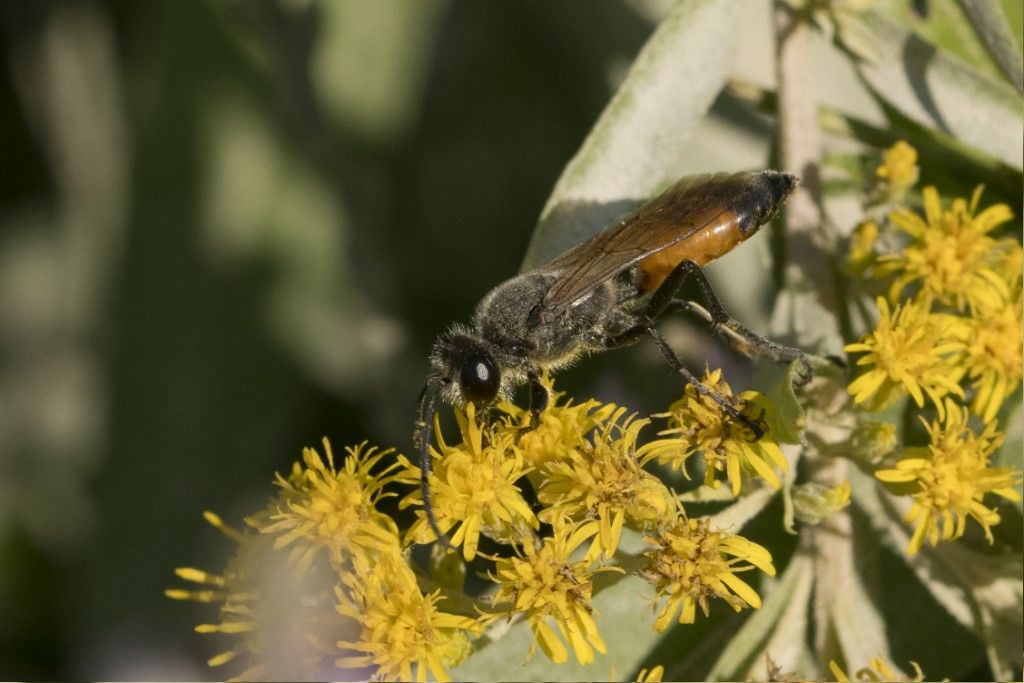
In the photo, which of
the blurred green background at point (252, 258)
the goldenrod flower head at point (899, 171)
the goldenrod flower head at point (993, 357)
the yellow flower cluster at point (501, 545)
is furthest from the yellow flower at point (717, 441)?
the blurred green background at point (252, 258)

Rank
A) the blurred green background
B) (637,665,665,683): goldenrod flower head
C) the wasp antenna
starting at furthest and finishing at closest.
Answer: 1. the blurred green background
2. the wasp antenna
3. (637,665,665,683): goldenrod flower head

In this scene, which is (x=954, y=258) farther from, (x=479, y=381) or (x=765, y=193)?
(x=479, y=381)

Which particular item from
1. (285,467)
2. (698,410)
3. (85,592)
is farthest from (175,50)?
(698,410)

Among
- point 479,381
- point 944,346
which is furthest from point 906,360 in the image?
point 479,381

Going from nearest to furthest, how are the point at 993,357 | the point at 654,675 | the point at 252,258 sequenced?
the point at 654,675
the point at 993,357
the point at 252,258

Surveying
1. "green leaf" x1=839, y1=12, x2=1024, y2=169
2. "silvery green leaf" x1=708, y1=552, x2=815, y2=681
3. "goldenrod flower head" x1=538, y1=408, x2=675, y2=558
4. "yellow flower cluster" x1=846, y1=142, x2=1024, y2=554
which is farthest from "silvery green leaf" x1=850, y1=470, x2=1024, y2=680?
"green leaf" x1=839, y1=12, x2=1024, y2=169

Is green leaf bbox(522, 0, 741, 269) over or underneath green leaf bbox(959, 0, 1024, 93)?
over

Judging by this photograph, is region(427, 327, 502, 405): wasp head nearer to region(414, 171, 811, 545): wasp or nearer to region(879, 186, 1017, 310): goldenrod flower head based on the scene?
region(414, 171, 811, 545): wasp
